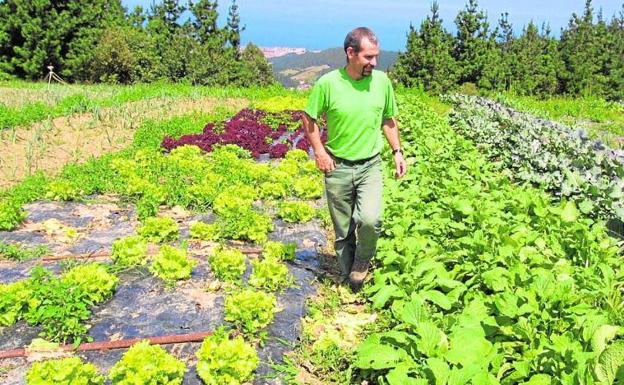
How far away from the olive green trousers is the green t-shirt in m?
0.11

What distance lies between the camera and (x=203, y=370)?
11.2 ft

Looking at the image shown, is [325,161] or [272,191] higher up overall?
[325,161]

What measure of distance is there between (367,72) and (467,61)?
26.6 metres

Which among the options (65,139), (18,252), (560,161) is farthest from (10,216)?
(560,161)

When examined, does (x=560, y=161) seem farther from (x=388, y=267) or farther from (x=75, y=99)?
(x=75, y=99)

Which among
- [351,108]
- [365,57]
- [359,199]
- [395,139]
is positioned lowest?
[359,199]

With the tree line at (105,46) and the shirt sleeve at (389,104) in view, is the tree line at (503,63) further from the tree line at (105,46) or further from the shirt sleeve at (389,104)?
the shirt sleeve at (389,104)

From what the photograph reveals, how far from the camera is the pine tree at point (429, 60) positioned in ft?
92.9

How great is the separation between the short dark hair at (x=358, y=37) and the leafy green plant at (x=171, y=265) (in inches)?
90.6

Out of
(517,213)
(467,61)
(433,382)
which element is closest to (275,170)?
(517,213)

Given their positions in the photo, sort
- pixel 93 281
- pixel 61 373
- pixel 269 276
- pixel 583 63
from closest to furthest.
Result: pixel 61 373
pixel 93 281
pixel 269 276
pixel 583 63

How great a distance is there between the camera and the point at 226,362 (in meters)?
3.33

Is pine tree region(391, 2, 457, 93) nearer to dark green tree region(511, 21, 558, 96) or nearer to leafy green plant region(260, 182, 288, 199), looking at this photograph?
dark green tree region(511, 21, 558, 96)

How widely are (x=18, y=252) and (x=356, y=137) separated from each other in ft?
11.4
